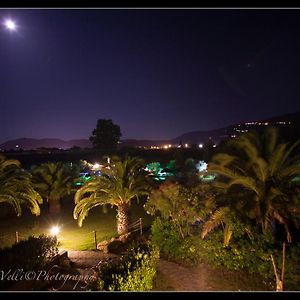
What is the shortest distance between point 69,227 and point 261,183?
10.3 meters

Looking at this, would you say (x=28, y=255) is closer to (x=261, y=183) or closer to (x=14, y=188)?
(x=14, y=188)

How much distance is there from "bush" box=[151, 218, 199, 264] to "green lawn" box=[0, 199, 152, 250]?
300 centimetres

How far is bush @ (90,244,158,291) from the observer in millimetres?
8238

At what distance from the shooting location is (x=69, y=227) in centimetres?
1702

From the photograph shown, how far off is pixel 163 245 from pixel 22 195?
708 cm

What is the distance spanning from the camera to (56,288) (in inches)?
381

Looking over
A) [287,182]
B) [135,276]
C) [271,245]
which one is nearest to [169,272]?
[135,276]

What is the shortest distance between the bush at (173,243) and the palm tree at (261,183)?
1.22 meters

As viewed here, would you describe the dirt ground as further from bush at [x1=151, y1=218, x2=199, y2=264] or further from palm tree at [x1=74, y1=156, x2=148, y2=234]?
palm tree at [x1=74, y1=156, x2=148, y2=234]

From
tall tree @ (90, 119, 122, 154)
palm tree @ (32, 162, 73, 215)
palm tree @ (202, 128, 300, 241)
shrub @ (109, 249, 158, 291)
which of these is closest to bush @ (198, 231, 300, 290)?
palm tree @ (202, 128, 300, 241)

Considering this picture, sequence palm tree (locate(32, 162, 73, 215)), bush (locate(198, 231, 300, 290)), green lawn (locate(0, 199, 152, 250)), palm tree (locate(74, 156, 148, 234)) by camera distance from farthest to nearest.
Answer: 1. palm tree (locate(32, 162, 73, 215))
2. palm tree (locate(74, 156, 148, 234))
3. green lawn (locate(0, 199, 152, 250))
4. bush (locate(198, 231, 300, 290))

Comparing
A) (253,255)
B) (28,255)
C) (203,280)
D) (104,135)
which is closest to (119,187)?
(28,255)

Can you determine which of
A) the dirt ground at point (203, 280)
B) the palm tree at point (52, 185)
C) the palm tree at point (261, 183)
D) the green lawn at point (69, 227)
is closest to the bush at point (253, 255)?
the dirt ground at point (203, 280)
